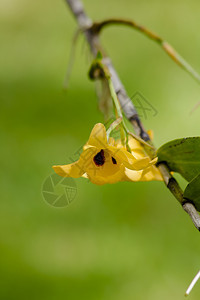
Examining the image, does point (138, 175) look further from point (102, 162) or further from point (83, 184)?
point (83, 184)

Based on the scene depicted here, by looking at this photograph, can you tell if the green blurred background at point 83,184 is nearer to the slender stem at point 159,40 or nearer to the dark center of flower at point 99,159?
A: the slender stem at point 159,40

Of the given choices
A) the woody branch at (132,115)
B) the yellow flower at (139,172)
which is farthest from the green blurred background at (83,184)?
the yellow flower at (139,172)

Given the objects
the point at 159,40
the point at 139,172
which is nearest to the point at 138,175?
the point at 139,172

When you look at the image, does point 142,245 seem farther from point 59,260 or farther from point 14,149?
point 14,149

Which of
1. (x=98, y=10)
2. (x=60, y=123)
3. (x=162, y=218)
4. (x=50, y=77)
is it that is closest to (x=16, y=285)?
(x=162, y=218)

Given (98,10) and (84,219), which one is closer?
(84,219)

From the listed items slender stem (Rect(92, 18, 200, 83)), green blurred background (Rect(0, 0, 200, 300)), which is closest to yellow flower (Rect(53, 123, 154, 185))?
slender stem (Rect(92, 18, 200, 83))

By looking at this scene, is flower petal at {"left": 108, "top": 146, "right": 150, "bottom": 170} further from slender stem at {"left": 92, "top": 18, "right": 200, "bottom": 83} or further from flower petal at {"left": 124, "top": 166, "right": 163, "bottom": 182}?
slender stem at {"left": 92, "top": 18, "right": 200, "bottom": 83}
